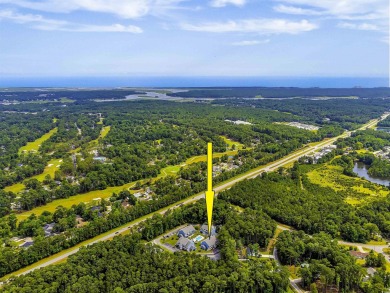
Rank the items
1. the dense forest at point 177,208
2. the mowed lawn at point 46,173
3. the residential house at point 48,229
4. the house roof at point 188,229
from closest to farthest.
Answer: the dense forest at point 177,208, the house roof at point 188,229, the residential house at point 48,229, the mowed lawn at point 46,173

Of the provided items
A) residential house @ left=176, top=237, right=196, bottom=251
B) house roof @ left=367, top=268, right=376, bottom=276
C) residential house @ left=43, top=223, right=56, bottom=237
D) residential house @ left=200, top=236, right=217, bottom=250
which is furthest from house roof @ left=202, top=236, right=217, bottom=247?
residential house @ left=43, top=223, right=56, bottom=237

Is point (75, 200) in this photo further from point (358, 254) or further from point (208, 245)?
point (358, 254)

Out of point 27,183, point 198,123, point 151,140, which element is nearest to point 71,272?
point 27,183

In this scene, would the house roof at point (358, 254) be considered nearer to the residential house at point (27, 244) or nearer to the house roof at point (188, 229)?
the house roof at point (188, 229)

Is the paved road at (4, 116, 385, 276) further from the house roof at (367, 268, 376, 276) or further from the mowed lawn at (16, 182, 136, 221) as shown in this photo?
the house roof at (367, 268, 376, 276)

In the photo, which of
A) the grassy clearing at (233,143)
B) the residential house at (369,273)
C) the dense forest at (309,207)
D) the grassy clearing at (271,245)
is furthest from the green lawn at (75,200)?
the residential house at (369,273)

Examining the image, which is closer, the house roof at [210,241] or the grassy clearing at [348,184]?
the house roof at [210,241]

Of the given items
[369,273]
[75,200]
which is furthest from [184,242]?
[75,200]
